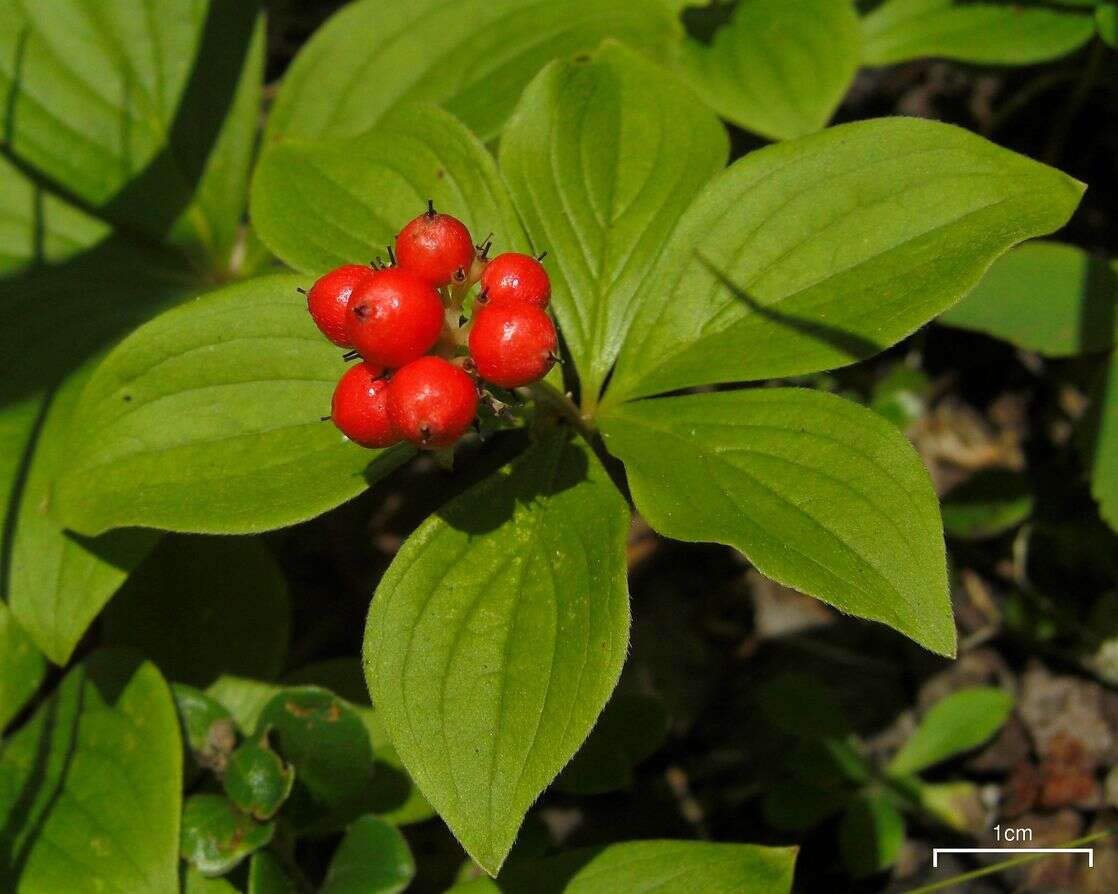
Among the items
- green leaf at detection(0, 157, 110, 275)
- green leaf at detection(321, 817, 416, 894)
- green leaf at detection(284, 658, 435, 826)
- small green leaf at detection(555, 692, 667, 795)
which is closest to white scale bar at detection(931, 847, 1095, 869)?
small green leaf at detection(555, 692, 667, 795)

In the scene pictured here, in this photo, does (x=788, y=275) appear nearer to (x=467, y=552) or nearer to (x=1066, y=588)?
(x=467, y=552)

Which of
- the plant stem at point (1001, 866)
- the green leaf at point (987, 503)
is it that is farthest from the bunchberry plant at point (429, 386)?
the green leaf at point (987, 503)

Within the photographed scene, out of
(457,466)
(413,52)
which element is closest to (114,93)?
(413,52)

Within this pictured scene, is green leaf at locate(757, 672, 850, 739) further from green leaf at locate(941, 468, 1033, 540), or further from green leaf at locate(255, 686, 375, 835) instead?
green leaf at locate(255, 686, 375, 835)

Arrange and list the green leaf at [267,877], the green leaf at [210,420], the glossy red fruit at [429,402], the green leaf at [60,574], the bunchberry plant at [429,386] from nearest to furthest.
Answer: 1. the glossy red fruit at [429,402]
2. the bunchberry plant at [429,386]
3. the green leaf at [210,420]
4. the green leaf at [267,877]
5. the green leaf at [60,574]

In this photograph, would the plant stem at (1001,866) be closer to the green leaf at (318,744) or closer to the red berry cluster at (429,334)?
the green leaf at (318,744)

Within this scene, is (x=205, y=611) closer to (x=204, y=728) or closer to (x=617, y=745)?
(x=204, y=728)
